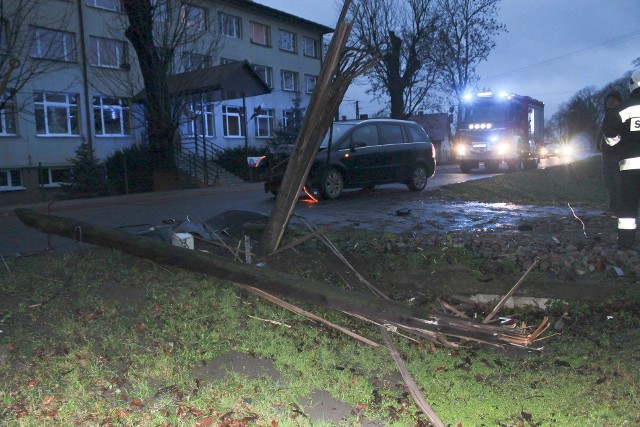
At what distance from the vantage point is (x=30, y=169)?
74.3ft

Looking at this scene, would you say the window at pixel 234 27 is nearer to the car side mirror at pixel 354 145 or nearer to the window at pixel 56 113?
the window at pixel 56 113

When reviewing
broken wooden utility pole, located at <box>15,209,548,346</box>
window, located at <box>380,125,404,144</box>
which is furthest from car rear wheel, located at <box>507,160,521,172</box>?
broken wooden utility pole, located at <box>15,209,548,346</box>

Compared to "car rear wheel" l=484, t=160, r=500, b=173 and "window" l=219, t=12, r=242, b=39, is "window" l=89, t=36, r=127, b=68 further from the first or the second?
"car rear wheel" l=484, t=160, r=500, b=173

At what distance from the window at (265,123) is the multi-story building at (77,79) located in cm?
260

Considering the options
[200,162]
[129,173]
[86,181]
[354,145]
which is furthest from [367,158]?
[200,162]

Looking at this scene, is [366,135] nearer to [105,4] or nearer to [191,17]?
[191,17]

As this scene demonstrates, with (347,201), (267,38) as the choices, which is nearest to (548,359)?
(347,201)

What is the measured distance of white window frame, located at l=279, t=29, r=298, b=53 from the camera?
1444 inches

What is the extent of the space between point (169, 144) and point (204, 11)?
17.1 ft

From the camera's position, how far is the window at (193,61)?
67.3 feet

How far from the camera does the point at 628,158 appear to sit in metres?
6.49

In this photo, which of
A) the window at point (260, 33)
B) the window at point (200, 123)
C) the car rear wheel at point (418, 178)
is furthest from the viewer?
the window at point (260, 33)

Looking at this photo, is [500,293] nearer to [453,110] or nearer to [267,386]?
[267,386]

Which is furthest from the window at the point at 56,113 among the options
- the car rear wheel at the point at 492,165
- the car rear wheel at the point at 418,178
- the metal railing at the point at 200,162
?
the car rear wheel at the point at 492,165
